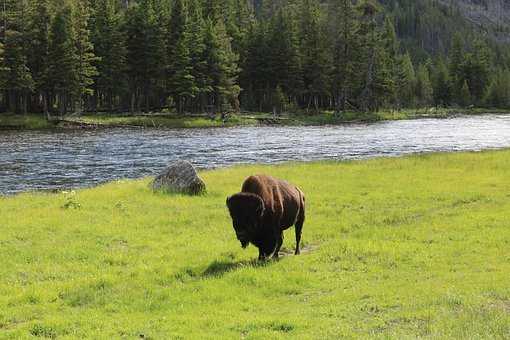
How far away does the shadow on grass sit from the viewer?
13.4 metres

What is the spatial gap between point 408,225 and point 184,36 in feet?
251

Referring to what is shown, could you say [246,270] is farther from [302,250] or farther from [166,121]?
[166,121]

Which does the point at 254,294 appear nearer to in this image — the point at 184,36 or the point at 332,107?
the point at 184,36

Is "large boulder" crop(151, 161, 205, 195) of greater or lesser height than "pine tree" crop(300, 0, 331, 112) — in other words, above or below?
below

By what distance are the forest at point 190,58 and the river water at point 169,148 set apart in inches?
623

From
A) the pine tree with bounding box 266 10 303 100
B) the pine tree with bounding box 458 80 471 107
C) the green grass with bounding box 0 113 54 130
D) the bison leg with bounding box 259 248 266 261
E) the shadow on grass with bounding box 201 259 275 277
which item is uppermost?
the pine tree with bounding box 266 10 303 100

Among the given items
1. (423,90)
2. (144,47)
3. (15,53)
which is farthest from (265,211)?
(423,90)

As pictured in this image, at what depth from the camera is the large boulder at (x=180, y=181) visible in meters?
25.3

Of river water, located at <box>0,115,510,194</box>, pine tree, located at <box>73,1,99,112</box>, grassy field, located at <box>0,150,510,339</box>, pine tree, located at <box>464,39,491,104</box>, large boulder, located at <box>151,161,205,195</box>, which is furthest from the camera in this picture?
pine tree, located at <box>464,39,491,104</box>

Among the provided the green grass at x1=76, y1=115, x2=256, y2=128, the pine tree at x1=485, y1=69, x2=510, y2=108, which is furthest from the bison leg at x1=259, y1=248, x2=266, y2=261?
the pine tree at x1=485, y1=69, x2=510, y2=108

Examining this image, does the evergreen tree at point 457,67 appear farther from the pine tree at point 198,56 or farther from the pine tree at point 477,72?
the pine tree at point 198,56

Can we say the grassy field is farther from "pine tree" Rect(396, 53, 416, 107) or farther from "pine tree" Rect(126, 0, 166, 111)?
"pine tree" Rect(396, 53, 416, 107)

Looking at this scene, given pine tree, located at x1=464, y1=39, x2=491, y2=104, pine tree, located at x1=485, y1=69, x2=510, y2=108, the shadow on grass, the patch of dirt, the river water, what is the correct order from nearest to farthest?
the shadow on grass, the patch of dirt, the river water, pine tree, located at x1=485, y1=69, x2=510, y2=108, pine tree, located at x1=464, y1=39, x2=491, y2=104

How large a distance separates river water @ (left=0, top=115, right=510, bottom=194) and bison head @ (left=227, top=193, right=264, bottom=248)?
67.2 ft
